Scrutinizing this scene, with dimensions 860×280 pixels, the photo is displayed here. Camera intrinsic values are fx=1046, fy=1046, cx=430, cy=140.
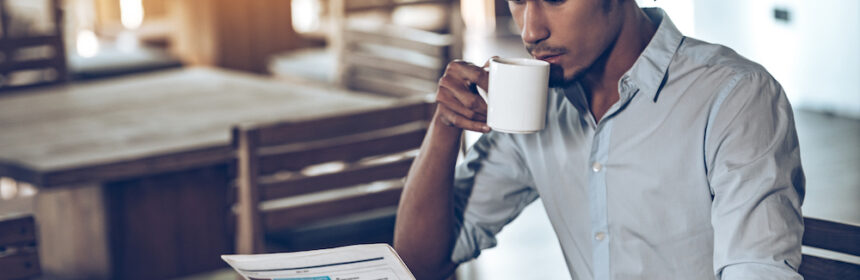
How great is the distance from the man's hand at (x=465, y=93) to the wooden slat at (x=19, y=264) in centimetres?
58

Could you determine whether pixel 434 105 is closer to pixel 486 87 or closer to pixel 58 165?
pixel 58 165

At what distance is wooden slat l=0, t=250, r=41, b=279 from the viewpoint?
134cm

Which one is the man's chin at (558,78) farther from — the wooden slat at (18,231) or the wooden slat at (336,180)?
the wooden slat at (336,180)

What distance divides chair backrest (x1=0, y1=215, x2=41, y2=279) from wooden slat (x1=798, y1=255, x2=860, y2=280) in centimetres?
95

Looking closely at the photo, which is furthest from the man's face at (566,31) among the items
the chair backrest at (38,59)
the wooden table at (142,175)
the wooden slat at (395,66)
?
the chair backrest at (38,59)

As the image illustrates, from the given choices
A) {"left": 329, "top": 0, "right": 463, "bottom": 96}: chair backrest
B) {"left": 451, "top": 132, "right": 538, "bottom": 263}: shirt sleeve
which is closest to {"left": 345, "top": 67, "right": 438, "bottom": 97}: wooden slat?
{"left": 329, "top": 0, "right": 463, "bottom": 96}: chair backrest

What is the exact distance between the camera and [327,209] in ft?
6.94

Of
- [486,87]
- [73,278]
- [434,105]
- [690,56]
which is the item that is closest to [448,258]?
[486,87]

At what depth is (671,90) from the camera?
1191 millimetres

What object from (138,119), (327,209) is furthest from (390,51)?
(327,209)

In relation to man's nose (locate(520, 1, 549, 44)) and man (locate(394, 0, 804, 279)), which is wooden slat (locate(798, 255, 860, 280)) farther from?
man's nose (locate(520, 1, 549, 44))

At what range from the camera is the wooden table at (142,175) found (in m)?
2.36

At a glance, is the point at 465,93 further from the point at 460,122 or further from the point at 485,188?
the point at 485,188

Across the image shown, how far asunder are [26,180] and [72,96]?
0.86m
